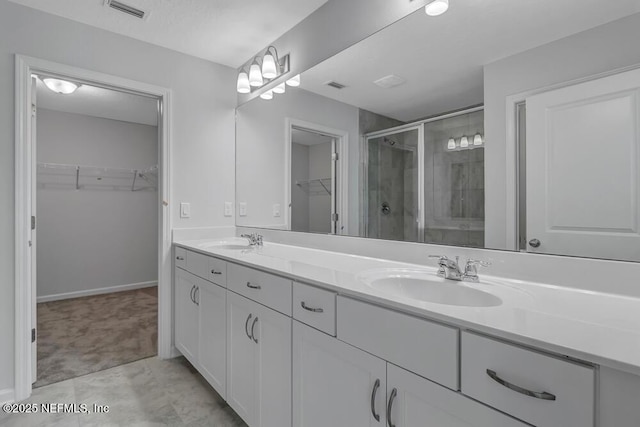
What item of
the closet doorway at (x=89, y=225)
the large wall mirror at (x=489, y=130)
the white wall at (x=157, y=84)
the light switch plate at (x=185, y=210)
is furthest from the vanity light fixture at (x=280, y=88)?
the light switch plate at (x=185, y=210)

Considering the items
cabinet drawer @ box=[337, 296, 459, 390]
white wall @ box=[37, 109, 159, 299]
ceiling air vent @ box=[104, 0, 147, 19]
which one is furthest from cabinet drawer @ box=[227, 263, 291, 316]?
white wall @ box=[37, 109, 159, 299]

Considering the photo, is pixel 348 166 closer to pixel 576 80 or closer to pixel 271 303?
pixel 271 303

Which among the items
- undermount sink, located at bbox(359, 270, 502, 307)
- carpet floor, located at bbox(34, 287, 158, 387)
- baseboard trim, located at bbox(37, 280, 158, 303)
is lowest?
carpet floor, located at bbox(34, 287, 158, 387)

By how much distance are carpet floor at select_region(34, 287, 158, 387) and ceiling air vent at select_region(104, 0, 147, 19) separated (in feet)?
7.64

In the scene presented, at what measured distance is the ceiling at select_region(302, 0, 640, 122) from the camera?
3.49 feet

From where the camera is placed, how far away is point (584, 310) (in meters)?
0.83

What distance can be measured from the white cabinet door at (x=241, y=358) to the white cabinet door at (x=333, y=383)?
333mm

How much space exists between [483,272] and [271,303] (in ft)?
2.81

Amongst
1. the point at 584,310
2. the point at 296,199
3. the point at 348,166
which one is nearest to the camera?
the point at 584,310

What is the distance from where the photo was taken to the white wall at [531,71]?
3.12ft

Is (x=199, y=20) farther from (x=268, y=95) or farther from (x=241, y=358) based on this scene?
(x=241, y=358)

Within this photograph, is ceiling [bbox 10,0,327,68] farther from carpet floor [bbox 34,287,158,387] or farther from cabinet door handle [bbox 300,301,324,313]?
carpet floor [bbox 34,287,158,387]

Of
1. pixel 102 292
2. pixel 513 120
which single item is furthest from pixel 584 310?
pixel 102 292

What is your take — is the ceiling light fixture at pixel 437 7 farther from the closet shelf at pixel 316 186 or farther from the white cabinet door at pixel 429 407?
the white cabinet door at pixel 429 407
